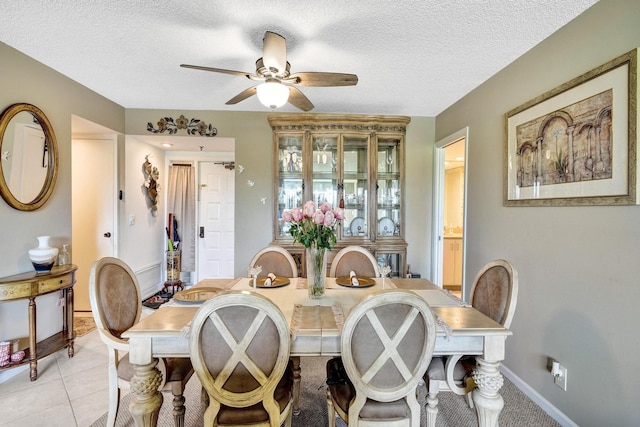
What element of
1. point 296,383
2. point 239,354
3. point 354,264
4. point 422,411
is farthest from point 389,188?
point 239,354

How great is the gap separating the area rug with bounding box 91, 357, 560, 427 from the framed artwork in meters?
1.38

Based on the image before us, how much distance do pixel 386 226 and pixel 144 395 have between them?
9.05ft

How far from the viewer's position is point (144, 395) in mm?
1288

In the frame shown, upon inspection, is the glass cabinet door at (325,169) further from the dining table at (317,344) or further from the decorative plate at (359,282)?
the dining table at (317,344)

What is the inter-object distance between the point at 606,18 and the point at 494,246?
1640 millimetres

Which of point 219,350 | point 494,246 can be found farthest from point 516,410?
point 219,350

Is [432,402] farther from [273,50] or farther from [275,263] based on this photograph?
[273,50]

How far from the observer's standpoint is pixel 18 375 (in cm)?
220

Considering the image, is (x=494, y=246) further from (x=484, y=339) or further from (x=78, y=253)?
(x=78, y=253)

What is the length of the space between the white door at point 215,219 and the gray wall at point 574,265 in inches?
141

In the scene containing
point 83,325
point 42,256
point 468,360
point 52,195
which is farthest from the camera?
point 83,325

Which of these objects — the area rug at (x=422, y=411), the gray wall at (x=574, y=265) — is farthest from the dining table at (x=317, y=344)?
the gray wall at (x=574, y=265)

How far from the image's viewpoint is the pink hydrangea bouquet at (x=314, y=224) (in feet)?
5.35

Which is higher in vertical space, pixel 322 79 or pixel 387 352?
pixel 322 79
